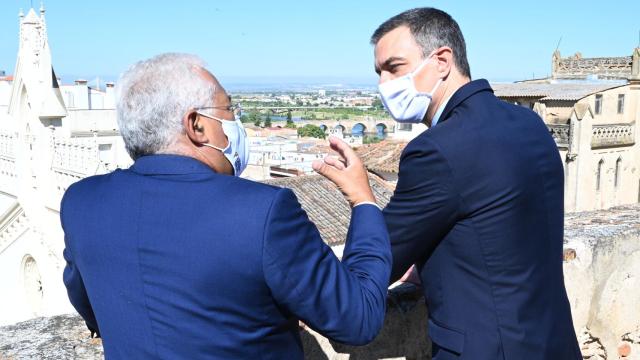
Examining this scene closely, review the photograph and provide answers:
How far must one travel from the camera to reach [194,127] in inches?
76.9

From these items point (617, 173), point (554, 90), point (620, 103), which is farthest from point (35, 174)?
point (620, 103)

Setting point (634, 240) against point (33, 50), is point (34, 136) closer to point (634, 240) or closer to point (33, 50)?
point (33, 50)

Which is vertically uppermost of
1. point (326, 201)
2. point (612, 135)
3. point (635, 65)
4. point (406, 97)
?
point (635, 65)

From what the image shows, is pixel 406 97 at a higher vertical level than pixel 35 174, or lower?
higher

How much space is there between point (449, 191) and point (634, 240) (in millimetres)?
2169

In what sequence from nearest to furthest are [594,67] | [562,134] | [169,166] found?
[169,166] → [562,134] → [594,67]

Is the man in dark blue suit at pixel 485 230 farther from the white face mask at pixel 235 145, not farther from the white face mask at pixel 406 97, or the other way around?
the white face mask at pixel 235 145

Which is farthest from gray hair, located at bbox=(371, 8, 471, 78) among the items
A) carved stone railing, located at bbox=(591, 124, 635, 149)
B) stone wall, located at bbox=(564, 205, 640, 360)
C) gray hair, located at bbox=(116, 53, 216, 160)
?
carved stone railing, located at bbox=(591, 124, 635, 149)

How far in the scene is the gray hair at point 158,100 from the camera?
6.26ft

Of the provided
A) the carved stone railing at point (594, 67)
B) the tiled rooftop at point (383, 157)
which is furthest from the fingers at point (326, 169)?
the carved stone railing at point (594, 67)

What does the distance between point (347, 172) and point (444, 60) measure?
0.61 m

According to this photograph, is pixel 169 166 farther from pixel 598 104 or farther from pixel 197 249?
pixel 598 104

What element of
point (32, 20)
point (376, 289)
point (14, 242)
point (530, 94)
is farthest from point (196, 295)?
point (530, 94)

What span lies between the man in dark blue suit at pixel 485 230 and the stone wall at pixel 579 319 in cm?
59
